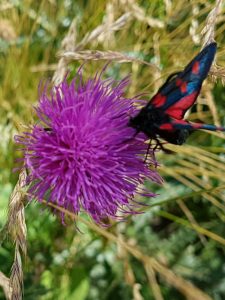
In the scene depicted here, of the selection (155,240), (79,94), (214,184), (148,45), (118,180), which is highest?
(148,45)

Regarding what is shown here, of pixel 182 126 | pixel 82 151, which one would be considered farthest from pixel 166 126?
pixel 82 151

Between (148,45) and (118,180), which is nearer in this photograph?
(118,180)

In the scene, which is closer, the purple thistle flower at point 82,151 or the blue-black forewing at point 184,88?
the blue-black forewing at point 184,88

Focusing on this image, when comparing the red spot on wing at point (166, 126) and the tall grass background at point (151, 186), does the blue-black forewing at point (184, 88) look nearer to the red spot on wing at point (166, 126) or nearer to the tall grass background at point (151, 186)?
the red spot on wing at point (166, 126)

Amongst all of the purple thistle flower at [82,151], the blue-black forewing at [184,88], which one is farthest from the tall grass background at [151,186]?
the blue-black forewing at [184,88]

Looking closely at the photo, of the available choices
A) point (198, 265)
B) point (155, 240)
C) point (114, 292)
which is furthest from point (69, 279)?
point (198, 265)

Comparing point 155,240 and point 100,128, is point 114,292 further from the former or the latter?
point 100,128

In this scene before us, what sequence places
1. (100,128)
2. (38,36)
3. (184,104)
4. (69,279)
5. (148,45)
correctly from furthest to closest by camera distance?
(38,36) → (148,45) → (69,279) → (100,128) → (184,104)
